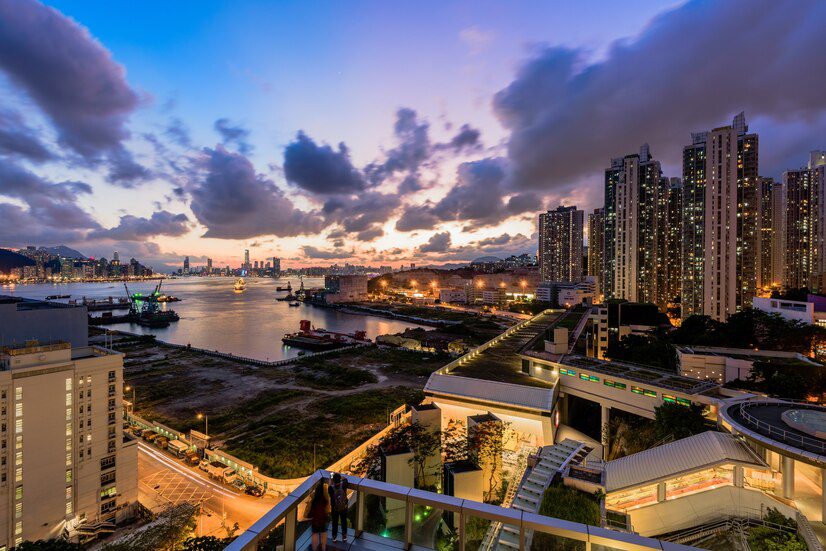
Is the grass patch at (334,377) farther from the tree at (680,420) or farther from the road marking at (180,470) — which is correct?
the tree at (680,420)

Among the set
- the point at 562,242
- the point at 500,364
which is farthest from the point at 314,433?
the point at 562,242

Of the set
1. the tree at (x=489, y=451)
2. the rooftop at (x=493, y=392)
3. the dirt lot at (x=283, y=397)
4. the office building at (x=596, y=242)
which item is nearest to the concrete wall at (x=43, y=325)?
the dirt lot at (x=283, y=397)

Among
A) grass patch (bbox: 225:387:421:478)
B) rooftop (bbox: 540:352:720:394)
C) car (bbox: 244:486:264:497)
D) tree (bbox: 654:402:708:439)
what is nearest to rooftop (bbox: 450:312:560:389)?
rooftop (bbox: 540:352:720:394)

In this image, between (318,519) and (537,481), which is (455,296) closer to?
(537,481)

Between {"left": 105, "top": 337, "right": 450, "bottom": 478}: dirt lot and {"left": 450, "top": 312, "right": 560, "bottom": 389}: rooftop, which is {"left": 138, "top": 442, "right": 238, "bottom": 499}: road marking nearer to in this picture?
{"left": 105, "top": 337, "right": 450, "bottom": 478}: dirt lot

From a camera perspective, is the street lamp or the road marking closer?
the road marking

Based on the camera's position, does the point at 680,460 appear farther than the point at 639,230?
No
